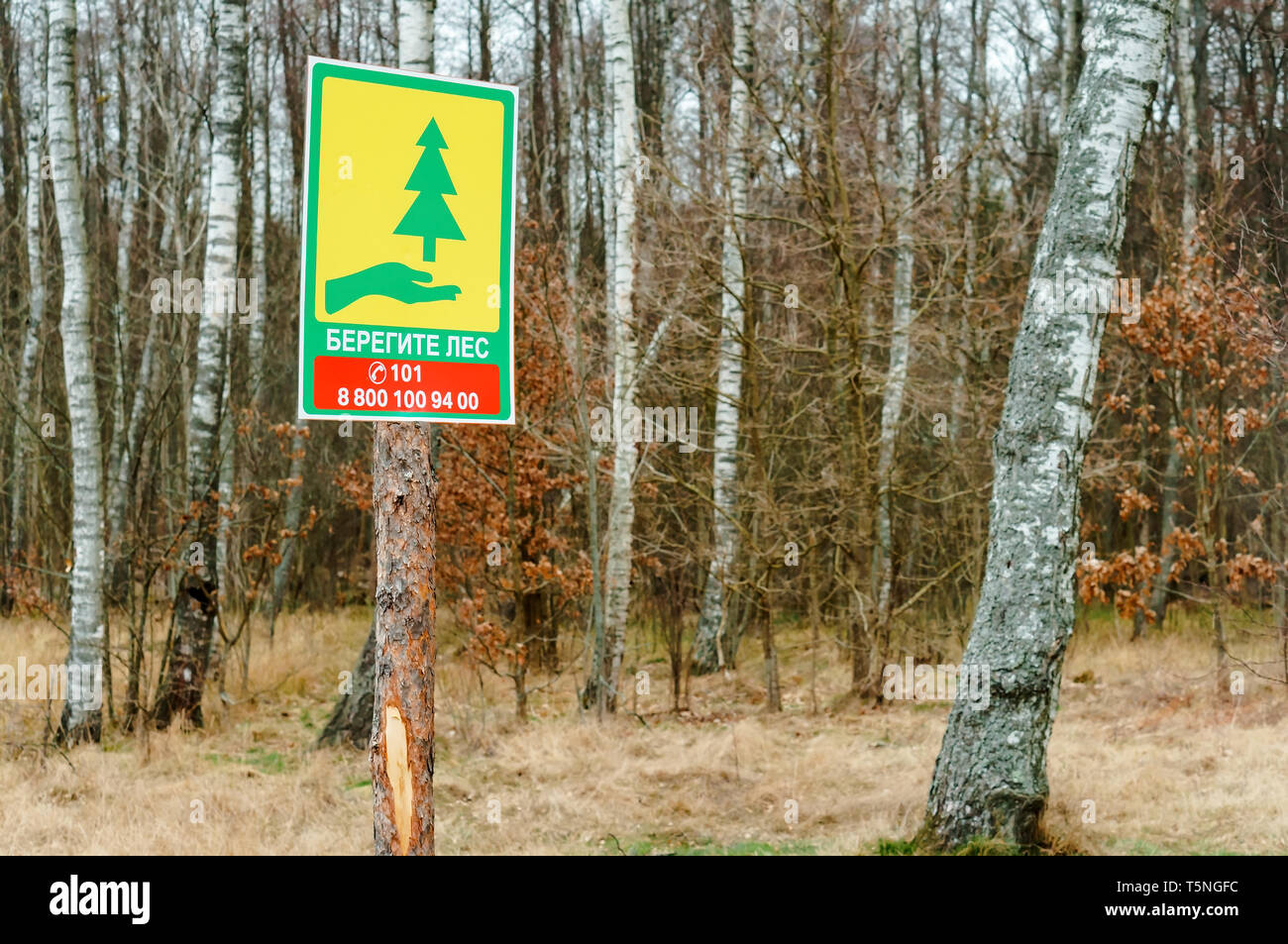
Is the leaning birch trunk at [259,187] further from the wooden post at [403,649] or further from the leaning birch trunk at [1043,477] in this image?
the wooden post at [403,649]

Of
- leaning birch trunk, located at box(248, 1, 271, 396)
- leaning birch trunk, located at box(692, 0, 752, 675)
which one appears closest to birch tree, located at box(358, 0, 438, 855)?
leaning birch trunk, located at box(692, 0, 752, 675)

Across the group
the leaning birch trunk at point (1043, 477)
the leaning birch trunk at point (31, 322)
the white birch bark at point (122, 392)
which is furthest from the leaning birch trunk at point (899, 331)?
the leaning birch trunk at point (31, 322)

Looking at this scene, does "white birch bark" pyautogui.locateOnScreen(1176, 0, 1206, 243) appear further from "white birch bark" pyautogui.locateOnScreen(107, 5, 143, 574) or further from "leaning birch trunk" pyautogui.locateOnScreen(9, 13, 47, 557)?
"leaning birch trunk" pyautogui.locateOnScreen(9, 13, 47, 557)

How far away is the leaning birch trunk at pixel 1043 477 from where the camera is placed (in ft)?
20.3

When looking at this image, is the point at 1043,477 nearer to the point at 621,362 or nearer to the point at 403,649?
the point at 403,649

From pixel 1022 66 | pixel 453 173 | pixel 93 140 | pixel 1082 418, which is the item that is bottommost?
pixel 1082 418

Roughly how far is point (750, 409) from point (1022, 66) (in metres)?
13.4

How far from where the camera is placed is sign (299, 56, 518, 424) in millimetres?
3457

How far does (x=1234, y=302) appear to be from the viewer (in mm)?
10766

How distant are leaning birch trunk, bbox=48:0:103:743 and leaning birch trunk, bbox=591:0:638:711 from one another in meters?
4.23

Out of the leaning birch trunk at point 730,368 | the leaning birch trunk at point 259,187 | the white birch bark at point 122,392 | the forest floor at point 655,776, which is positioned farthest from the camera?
the leaning birch trunk at point 259,187

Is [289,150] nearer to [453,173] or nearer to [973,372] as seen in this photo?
[973,372]

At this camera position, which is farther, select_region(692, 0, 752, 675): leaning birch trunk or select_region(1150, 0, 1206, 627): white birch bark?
select_region(1150, 0, 1206, 627): white birch bark

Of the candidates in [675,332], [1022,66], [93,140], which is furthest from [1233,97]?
[93,140]
